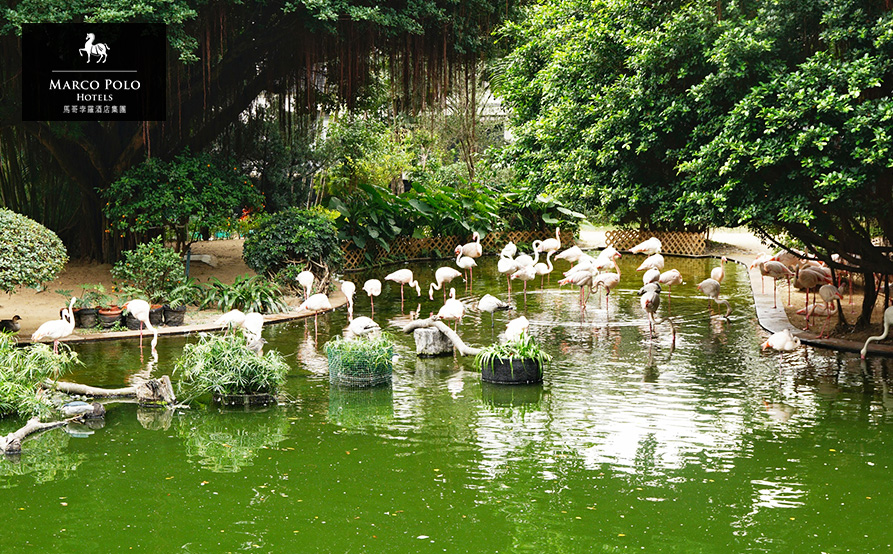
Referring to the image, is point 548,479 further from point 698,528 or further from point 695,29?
point 695,29

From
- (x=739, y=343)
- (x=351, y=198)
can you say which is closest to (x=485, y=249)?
(x=351, y=198)

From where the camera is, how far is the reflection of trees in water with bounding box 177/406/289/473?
725 centimetres

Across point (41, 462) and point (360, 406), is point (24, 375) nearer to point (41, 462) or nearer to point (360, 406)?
point (41, 462)

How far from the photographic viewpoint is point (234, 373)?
891 centimetres

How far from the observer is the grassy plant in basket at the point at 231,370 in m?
8.91

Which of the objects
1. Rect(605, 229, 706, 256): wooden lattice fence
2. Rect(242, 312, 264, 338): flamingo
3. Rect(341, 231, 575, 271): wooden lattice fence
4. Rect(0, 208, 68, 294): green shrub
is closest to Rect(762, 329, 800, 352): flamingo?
Rect(242, 312, 264, 338): flamingo

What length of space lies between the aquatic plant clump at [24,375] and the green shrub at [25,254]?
2406 mm

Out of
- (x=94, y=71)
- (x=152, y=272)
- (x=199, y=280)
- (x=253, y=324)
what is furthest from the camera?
(x=199, y=280)

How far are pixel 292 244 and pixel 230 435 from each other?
8.46 meters

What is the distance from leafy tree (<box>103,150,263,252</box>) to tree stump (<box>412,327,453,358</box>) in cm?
568

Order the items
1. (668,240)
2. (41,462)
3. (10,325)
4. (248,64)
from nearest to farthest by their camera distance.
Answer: (41,462), (10,325), (248,64), (668,240)

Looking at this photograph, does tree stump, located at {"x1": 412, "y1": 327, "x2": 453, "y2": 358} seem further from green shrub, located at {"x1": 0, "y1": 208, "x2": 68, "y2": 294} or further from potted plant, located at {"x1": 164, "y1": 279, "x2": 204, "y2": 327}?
green shrub, located at {"x1": 0, "y1": 208, "x2": 68, "y2": 294}

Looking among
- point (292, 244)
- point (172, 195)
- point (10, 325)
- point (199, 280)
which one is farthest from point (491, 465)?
point (199, 280)

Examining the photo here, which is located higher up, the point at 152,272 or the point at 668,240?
the point at 668,240
